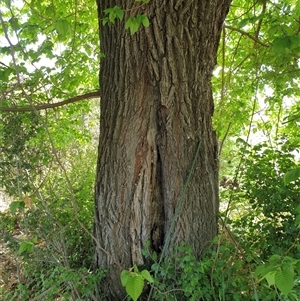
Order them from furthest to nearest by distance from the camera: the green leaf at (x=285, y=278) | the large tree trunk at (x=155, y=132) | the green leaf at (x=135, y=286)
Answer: the large tree trunk at (x=155, y=132), the green leaf at (x=135, y=286), the green leaf at (x=285, y=278)

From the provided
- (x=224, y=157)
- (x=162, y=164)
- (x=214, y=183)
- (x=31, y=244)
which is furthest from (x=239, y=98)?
(x=31, y=244)

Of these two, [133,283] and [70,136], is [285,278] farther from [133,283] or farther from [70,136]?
[70,136]

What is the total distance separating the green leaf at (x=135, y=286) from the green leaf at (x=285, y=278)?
17.9 inches

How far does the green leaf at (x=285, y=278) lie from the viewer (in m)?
0.87

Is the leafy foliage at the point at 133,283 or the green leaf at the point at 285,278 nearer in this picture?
the green leaf at the point at 285,278

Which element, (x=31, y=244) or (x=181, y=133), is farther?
(x=181, y=133)

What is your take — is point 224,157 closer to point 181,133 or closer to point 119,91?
point 181,133

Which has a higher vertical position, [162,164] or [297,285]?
[162,164]

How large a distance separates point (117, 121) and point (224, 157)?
5.88 ft

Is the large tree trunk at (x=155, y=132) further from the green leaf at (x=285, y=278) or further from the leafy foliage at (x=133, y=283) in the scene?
the green leaf at (x=285, y=278)

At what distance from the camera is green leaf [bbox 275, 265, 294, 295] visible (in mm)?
875

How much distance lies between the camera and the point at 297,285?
5.42 feet

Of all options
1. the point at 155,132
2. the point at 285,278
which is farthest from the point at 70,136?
the point at 285,278

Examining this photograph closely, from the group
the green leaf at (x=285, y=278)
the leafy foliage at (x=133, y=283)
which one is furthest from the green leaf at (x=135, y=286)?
the green leaf at (x=285, y=278)
